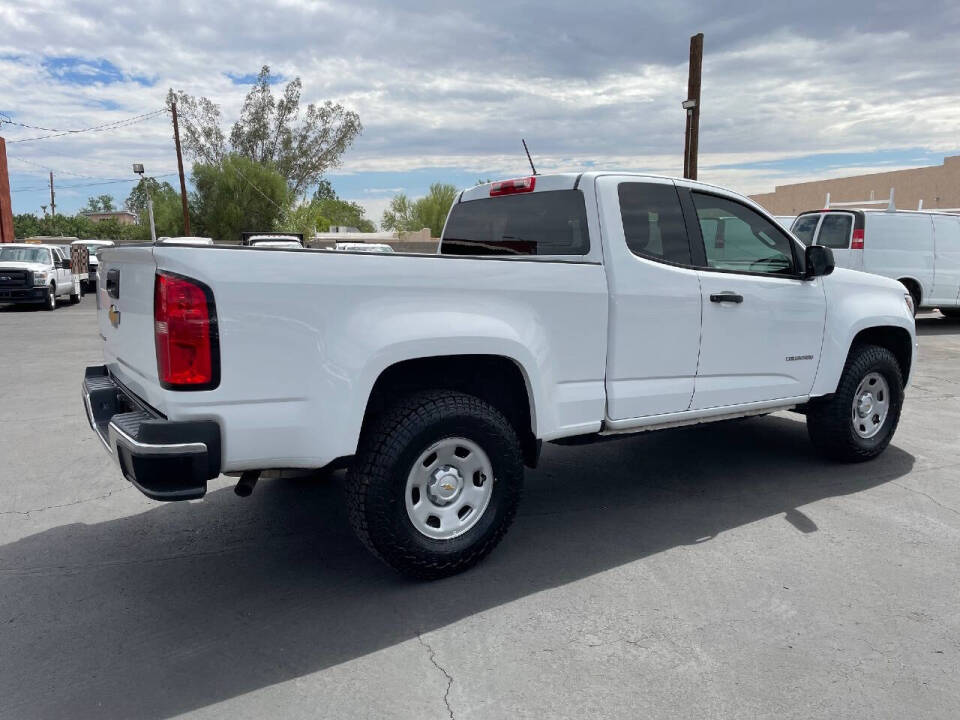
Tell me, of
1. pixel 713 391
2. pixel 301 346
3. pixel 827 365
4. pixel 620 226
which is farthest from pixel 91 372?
pixel 827 365

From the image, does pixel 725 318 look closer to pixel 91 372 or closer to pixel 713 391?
pixel 713 391

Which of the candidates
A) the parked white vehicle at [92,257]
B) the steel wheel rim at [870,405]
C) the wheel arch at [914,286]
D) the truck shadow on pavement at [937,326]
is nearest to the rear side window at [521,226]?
the steel wheel rim at [870,405]

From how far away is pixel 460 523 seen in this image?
374 cm

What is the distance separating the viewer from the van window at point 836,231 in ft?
44.3

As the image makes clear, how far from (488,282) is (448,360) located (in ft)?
1.41

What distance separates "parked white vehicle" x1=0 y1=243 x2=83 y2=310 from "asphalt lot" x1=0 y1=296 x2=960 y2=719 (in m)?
16.2

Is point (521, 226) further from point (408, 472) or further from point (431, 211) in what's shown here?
point (431, 211)

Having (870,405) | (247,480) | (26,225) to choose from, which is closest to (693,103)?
(870,405)

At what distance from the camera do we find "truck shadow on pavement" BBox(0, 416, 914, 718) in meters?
2.95

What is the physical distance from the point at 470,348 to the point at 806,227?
12.2m

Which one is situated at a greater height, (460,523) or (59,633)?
(460,523)

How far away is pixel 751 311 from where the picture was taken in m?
4.71

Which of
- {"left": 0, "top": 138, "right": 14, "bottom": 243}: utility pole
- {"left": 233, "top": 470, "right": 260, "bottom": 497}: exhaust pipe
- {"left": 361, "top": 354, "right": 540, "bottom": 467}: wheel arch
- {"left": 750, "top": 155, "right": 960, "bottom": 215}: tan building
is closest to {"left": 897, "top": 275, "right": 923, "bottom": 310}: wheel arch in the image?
{"left": 361, "top": 354, "right": 540, "bottom": 467}: wheel arch

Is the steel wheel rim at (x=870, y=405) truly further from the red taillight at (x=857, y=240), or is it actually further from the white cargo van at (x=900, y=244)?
the red taillight at (x=857, y=240)
